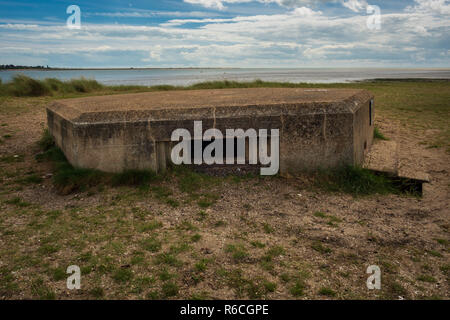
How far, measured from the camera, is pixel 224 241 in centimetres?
378

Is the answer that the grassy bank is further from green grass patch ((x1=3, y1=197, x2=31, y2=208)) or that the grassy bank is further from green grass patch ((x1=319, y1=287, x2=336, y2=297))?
green grass patch ((x1=3, y1=197, x2=31, y2=208))

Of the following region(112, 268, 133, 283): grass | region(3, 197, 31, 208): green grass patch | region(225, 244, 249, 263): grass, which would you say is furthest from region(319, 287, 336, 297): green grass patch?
region(3, 197, 31, 208): green grass patch

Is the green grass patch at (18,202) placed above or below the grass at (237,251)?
above

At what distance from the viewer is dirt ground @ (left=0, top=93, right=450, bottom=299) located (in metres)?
3.00

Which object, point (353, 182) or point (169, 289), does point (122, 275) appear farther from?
point (353, 182)

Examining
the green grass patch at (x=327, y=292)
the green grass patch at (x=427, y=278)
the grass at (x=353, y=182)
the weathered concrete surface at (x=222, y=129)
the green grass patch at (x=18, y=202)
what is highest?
the weathered concrete surface at (x=222, y=129)

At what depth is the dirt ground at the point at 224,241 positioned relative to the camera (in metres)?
3.00

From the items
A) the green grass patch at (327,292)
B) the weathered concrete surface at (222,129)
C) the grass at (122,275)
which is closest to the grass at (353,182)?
the weathered concrete surface at (222,129)

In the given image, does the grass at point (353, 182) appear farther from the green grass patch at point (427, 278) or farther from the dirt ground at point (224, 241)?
the green grass patch at point (427, 278)

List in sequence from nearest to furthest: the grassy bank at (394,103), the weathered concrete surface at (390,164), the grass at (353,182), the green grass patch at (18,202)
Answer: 1. the green grass patch at (18,202)
2. the grass at (353,182)
3. the weathered concrete surface at (390,164)
4. the grassy bank at (394,103)

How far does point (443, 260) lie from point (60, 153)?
19.5 ft

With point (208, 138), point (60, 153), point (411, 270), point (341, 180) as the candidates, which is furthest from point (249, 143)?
point (60, 153)

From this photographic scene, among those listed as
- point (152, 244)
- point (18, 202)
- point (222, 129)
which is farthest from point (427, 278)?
point (18, 202)

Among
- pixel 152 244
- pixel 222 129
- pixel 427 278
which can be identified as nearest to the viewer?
pixel 427 278
